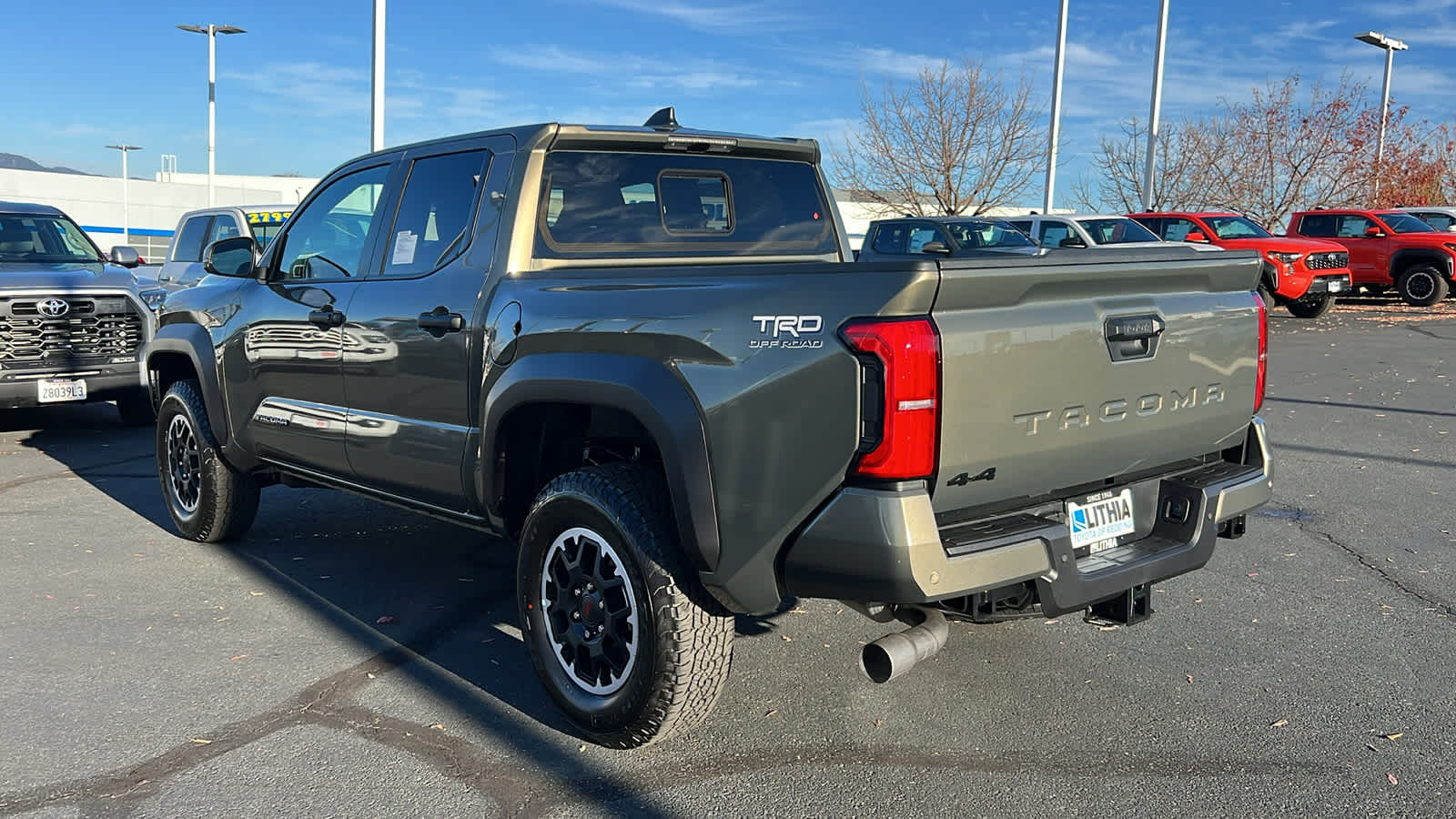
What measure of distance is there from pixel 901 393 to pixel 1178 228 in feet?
66.6

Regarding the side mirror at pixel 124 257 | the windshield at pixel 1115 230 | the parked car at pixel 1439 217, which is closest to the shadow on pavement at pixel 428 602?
the side mirror at pixel 124 257

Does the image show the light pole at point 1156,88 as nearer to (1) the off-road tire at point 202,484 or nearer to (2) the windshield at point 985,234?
(2) the windshield at point 985,234

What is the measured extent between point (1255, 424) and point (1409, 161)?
4093 centimetres

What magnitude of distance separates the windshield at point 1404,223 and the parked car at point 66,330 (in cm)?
2212

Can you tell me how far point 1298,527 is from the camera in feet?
20.8

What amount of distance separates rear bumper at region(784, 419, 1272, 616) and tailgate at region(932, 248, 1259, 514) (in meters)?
0.10

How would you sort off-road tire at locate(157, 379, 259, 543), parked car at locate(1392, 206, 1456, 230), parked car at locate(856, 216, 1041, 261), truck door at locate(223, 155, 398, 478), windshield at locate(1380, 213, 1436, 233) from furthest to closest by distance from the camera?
parked car at locate(1392, 206, 1456, 230), windshield at locate(1380, 213, 1436, 233), parked car at locate(856, 216, 1041, 261), off-road tire at locate(157, 379, 259, 543), truck door at locate(223, 155, 398, 478)

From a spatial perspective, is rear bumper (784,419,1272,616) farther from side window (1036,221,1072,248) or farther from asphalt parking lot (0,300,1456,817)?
side window (1036,221,1072,248)

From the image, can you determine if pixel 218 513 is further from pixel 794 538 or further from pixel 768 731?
pixel 794 538

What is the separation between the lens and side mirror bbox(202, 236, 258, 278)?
216 inches

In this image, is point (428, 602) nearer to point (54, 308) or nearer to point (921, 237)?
point (54, 308)

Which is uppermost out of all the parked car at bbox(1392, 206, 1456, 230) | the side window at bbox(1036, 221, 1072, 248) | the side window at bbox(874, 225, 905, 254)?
the parked car at bbox(1392, 206, 1456, 230)

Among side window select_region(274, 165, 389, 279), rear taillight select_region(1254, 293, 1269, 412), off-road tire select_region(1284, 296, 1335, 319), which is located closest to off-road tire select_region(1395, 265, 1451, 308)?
off-road tire select_region(1284, 296, 1335, 319)

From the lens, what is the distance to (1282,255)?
2006cm
